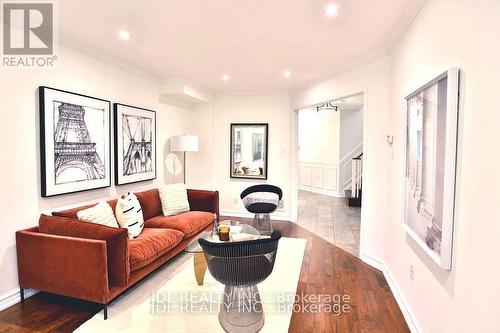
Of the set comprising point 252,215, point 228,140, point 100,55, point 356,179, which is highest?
point 100,55

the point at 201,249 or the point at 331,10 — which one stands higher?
the point at 331,10

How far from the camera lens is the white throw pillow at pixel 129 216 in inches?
122

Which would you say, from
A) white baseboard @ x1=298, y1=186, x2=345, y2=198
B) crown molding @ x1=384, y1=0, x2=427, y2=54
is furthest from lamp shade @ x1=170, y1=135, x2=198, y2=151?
white baseboard @ x1=298, y1=186, x2=345, y2=198

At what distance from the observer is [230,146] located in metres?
5.91

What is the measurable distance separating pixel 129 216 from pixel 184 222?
725mm

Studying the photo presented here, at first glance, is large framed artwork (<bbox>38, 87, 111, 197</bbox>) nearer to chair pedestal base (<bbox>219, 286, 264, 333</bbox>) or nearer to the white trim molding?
chair pedestal base (<bbox>219, 286, 264, 333</bbox>)

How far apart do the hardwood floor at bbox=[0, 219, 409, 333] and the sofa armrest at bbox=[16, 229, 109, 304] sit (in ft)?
0.61

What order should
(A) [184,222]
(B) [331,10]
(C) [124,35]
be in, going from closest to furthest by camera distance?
(B) [331,10] < (C) [124,35] < (A) [184,222]

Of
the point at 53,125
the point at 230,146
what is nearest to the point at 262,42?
the point at 53,125

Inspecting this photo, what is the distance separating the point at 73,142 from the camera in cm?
311

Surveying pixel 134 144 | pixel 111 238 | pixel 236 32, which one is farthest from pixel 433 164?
pixel 134 144

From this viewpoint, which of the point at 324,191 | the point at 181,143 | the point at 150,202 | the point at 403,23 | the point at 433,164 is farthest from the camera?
the point at 324,191

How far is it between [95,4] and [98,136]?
1.59m

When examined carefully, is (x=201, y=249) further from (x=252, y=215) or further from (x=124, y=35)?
(x=252, y=215)
